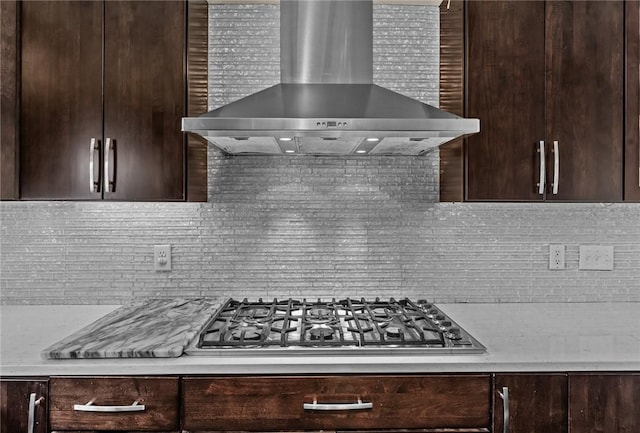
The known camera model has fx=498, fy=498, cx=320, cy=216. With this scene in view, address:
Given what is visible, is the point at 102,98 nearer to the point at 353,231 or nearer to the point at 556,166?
the point at 353,231

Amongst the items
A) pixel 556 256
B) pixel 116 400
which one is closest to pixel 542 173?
pixel 556 256

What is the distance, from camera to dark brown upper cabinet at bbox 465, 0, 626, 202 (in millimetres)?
1840

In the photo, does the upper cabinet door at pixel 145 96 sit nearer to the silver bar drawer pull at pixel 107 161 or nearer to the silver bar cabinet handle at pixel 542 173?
the silver bar drawer pull at pixel 107 161

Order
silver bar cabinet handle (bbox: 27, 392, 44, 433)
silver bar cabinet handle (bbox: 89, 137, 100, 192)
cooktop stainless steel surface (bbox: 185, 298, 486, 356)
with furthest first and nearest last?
1. silver bar cabinet handle (bbox: 89, 137, 100, 192)
2. cooktop stainless steel surface (bbox: 185, 298, 486, 356)
3. silver bar cabinet handle (bbox: 27, 392, 44, 433)

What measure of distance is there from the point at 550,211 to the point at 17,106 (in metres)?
2.18

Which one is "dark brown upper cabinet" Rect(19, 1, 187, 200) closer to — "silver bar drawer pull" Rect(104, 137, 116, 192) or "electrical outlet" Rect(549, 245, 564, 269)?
"silver bar drawer pull" Rect(104, 137, 116, 192)

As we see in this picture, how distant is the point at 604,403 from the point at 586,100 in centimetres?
106

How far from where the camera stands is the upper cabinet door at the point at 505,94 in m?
1.84

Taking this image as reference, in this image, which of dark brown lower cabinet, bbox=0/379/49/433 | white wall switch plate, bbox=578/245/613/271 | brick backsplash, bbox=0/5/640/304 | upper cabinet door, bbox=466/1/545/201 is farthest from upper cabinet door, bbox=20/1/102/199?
white wall switch plate, bbox=578/245/613/271

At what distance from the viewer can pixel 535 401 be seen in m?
1.48

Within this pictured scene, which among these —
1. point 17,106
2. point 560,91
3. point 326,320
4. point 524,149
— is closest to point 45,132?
point 17,106

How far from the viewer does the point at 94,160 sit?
1794 millimetres

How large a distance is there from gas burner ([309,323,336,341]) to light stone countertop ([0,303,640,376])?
3.9 inches

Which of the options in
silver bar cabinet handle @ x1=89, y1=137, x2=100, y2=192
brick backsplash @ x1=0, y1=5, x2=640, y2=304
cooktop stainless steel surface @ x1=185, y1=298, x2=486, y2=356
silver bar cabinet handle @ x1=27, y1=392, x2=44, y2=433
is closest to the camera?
silver bar cabinet handle @ x1=27, y1=392, x2=44, y2=433
